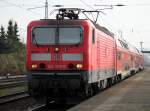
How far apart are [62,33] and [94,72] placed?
2351mm

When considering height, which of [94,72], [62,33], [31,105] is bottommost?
[31,105]

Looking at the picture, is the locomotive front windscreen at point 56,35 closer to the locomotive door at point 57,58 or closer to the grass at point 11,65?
the locomotive door at point 57,58

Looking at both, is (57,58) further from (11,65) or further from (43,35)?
(11,65)

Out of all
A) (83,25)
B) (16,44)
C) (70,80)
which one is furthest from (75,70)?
(16,44)

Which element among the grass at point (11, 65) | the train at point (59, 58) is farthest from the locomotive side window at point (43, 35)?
the grass at point (11, 65)

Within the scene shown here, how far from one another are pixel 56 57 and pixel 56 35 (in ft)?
2.68

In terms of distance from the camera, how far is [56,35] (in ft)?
58.9

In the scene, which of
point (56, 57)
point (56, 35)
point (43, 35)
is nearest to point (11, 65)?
point (43, 35)

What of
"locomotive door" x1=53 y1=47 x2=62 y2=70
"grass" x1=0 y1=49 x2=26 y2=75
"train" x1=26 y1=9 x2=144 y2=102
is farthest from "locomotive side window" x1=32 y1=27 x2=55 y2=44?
"grass" x1=0 y1=49 x2=26 y2=75

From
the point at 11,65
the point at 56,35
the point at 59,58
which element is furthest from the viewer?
the point at 11,65

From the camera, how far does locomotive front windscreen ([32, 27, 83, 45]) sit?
17.8m

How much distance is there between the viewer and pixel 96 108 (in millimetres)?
15547

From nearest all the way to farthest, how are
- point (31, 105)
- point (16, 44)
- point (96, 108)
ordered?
point (96, 108) → point (31, 105) → point (16, 44)

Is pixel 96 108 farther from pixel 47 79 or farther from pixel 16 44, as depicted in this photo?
pixel 16 44
